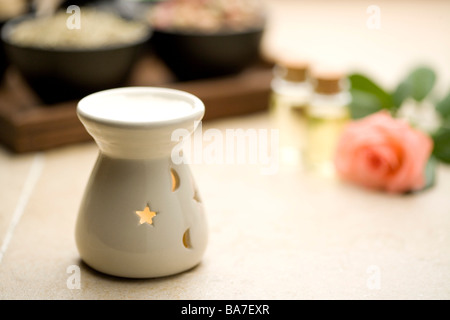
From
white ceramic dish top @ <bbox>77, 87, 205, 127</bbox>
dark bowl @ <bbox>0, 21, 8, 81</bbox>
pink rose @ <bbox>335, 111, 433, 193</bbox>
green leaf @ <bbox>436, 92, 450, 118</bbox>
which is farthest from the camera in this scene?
dark bowl @ <bbox>0, 21, 8, 81</bbox>

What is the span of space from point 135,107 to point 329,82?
1.25 ft

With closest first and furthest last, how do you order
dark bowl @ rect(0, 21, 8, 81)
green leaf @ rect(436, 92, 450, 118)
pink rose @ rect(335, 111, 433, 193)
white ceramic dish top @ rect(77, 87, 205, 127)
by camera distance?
1. white ceramic dish top @ rect(77, 87, 205, 127)
2. pink rose @ rect(335, 111, 433, 193)
3. green leaf @ rect(436, 92, 450, 118)
4. dark bowl @ rect(0, 21, 8, 81)

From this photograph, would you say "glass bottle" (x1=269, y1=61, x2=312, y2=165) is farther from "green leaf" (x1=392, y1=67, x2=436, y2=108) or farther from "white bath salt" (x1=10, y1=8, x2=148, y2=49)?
"white bath salt" (x1=10, y1=8, x2=148, y2=49)

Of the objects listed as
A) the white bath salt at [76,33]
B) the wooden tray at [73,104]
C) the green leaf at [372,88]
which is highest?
the white bath salt at [76,33]

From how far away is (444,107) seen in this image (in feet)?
3.01

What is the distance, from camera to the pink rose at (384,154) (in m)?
0.81

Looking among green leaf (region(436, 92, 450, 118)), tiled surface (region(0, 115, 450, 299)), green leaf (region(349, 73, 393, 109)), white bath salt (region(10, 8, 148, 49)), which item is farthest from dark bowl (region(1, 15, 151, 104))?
green leaf (region(436, 92, 450, 118))

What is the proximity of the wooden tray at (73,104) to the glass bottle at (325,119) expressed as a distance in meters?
0.21

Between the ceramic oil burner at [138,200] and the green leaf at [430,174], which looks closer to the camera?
the ceramic oil burner at [138,200]

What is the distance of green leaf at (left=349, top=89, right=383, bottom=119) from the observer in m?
0.93

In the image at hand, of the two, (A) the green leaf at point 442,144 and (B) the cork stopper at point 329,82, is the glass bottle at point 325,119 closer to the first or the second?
(B) the cork stopper at point 329,82

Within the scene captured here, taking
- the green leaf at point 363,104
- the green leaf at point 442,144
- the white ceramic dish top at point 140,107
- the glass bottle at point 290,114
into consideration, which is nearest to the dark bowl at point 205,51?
the glass bottle at point 290,114

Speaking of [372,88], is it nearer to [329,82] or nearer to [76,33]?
[329,82]

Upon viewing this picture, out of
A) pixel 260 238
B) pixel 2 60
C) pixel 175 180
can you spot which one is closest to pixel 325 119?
pixel 260 238
